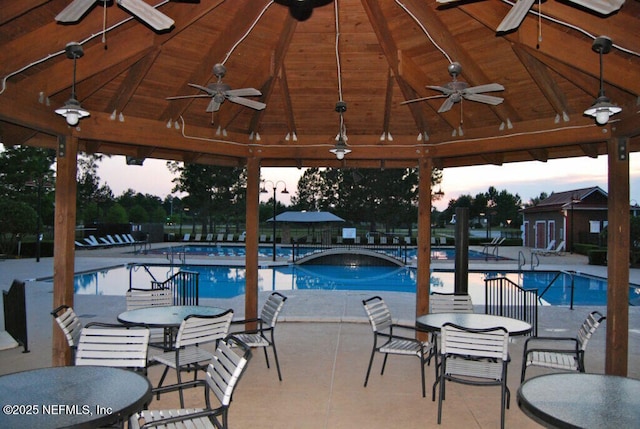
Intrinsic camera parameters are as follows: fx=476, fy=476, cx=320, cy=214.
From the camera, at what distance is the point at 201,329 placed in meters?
4.32

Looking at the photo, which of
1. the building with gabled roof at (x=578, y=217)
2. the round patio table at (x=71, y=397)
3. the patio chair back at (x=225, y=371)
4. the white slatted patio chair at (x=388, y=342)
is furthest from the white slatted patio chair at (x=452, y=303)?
the building with gabled roof at (x=578, y=217)

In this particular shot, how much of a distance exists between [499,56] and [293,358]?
4394 millimetres

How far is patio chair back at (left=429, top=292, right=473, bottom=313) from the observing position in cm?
593

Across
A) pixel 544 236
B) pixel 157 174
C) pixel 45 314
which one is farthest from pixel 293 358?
pixel 157 174

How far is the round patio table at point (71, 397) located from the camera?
2.40m

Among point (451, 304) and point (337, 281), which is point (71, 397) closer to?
point (451, 304)

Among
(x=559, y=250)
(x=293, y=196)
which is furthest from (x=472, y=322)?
(x=293, y=196)

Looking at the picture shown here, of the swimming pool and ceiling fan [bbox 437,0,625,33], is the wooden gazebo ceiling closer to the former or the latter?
ceiling fan [bbox 437,0,625,33]

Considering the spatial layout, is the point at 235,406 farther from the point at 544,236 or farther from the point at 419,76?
the point at 544,236

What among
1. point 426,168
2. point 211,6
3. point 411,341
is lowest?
point 411,341

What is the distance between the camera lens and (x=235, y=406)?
443 centimetres

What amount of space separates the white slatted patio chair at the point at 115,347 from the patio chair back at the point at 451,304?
358 centimetres

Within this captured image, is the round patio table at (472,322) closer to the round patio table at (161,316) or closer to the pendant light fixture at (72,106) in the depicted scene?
the round patio table at (161,316)

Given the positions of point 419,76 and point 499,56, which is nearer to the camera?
point 499,56
